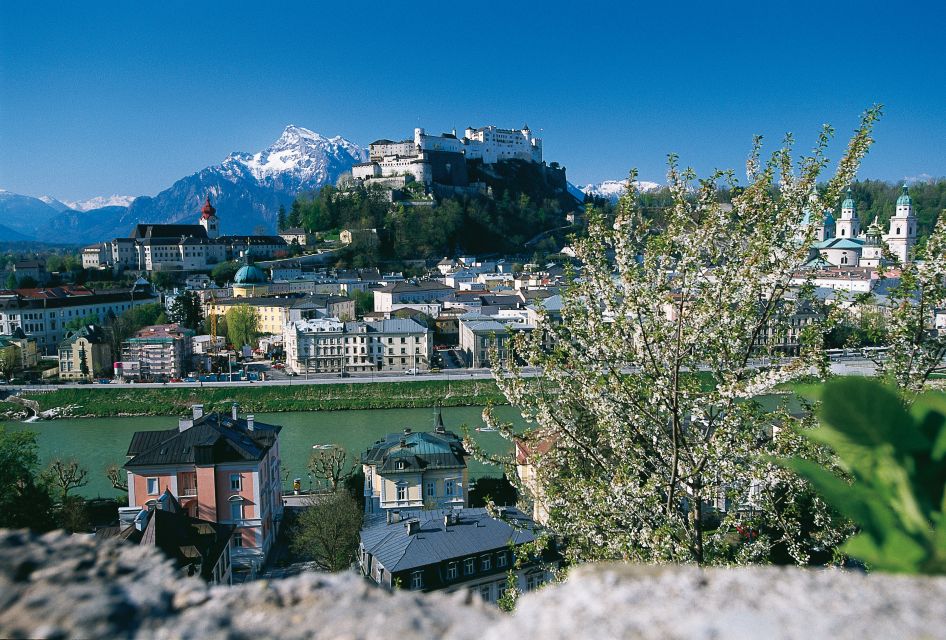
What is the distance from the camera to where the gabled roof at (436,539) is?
7.55 meters

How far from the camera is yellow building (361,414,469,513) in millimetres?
10812

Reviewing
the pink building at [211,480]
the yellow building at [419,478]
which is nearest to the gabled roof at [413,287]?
the yellow building at [419,478]

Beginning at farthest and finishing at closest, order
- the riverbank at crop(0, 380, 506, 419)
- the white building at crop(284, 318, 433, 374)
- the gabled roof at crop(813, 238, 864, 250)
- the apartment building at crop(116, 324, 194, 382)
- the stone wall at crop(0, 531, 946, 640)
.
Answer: the gabled roof at crop(813, 238, 864, 250) → the white building at crop(284, 318, 433, 374) → the apartment building at crop(116, 324, 194, 382) → the riverbank at crop(0, 380, 506, 419) → the stone wall at crop(0, 531, 946, 640)

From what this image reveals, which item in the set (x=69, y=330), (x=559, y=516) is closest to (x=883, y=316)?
(x=559, y=516)

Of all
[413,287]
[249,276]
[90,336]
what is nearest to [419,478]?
[90,336]

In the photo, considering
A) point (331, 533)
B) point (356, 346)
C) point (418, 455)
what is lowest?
point (331, 533)

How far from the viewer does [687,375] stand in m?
3.13

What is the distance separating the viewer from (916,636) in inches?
24.9

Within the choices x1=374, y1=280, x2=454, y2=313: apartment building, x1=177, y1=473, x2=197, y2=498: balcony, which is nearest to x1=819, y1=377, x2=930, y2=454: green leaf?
x1=177, y1=473, x2=197, y2=498: balcony

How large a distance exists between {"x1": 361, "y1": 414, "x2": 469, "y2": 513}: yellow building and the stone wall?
10.1 metres

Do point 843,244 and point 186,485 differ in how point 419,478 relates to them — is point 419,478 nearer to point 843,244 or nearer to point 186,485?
point 186,485

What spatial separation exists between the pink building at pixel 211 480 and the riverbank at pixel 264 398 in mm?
11707

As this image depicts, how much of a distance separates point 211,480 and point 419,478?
10.4 feet

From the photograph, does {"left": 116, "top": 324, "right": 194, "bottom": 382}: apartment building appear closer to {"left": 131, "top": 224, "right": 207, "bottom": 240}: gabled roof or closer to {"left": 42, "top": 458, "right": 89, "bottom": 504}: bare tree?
{"left": 42, "top": 458, "right": 89, "bottom": 504}: bare tree
